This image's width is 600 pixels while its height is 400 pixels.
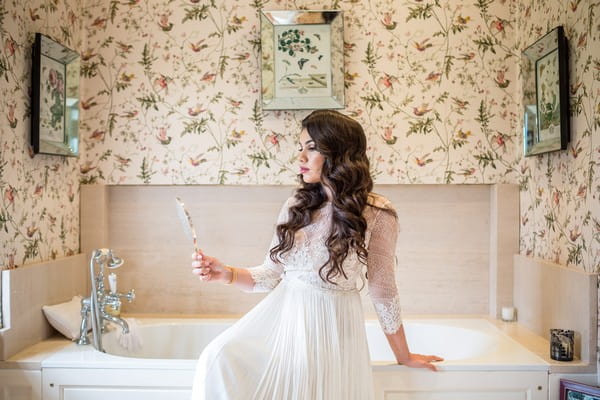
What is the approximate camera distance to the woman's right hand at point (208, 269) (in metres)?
1.68

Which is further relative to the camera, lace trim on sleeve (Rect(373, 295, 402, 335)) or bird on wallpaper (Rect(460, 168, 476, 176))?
bird on wallpaper (Rect(460, 168, 476, 176))

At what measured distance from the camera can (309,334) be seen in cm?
172

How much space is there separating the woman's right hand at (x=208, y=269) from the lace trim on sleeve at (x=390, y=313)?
0.50 meters

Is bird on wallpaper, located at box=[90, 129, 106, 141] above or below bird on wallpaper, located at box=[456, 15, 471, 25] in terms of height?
below

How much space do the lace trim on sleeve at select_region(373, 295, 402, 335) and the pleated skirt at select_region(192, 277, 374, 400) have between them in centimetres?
9

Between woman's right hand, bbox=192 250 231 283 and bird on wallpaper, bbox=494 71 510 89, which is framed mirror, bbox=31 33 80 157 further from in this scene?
bird on wallpaper, bbox=494 71 510 89

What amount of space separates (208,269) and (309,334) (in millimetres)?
364

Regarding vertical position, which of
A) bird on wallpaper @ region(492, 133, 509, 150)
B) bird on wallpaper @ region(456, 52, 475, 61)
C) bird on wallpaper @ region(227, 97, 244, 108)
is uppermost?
bird on wallpaper @ region(456, 52, 475, 61)

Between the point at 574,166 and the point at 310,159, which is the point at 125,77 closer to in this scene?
the point at 310,159

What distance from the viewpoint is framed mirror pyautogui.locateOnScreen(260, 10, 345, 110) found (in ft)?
8.86

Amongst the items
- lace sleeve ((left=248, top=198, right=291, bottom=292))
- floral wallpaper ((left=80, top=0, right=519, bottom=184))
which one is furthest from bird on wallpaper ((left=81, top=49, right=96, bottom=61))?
lace sleeve ((left=248, top=198, right=291, bottom=292))

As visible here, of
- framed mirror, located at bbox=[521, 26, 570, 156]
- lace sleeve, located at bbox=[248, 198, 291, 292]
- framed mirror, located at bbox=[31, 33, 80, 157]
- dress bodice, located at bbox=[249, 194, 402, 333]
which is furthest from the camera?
framed mirror, located at bbox=[31, 33, 80, 157]

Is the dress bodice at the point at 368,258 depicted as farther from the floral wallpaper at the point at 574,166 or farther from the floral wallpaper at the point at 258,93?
the floral wallpaper at the point at 258,93

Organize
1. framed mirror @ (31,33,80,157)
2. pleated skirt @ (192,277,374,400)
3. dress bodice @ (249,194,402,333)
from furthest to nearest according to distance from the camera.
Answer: framed mirror @ (31,33,80,157) → dress bodice @ (249,194,402,333) → pleated skirt @ (192,277,374,400)
